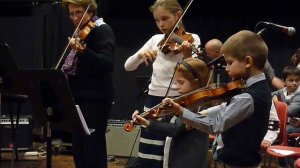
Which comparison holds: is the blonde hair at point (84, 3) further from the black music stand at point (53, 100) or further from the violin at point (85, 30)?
the black music stand at point (53, 100)

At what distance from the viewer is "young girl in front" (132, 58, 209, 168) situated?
2527 millimetres

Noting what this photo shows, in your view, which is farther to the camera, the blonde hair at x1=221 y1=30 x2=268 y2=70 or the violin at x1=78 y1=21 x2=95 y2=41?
the violin at x1=78 y1=21 x2=95 y2=41

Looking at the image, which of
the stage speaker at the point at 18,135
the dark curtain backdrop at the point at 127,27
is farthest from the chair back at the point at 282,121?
the stage speaker at the point at 18,135

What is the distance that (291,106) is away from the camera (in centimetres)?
453

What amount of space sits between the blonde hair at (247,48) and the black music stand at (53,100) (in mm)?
817

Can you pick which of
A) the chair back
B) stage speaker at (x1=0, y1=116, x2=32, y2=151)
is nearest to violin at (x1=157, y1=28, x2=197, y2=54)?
the chair back

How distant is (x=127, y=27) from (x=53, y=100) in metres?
4.14

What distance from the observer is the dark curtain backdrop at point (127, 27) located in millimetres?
6195

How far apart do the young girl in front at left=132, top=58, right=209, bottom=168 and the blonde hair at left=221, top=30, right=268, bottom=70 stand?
413 mm

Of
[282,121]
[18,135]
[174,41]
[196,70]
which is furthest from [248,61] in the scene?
[18,135]

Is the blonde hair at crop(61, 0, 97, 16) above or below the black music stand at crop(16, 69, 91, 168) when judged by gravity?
above

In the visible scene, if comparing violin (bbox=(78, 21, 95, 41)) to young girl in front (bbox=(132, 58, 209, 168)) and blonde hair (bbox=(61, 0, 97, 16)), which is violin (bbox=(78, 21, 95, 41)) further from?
young girl in front (bbox=(132, 58, 209, 168))

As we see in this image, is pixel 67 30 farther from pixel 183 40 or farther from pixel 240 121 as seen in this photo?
pixel 240 121

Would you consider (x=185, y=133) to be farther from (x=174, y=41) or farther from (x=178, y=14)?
(x=178, y=14)
